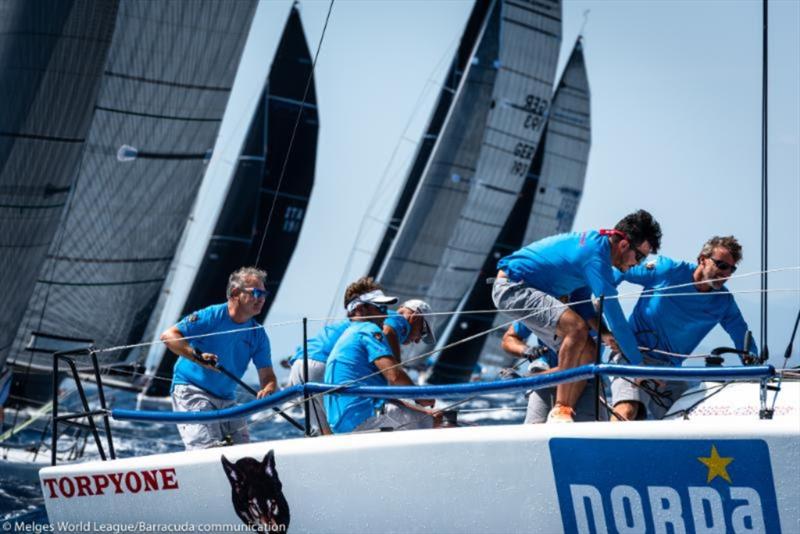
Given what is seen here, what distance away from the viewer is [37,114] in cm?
1024

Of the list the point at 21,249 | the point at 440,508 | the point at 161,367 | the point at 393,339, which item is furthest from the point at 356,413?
the point at 161,367

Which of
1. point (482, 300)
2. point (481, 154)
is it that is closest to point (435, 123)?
point (481, 154)

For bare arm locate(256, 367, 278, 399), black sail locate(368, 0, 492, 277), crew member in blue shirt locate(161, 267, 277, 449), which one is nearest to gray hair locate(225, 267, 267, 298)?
crew member in blue shirt locate(161, 267, 277, 449)

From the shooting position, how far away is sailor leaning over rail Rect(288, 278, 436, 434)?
5.94m

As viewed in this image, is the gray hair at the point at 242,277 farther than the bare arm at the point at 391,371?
Yes

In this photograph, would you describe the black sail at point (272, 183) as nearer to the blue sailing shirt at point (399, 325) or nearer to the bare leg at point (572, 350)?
the blue sailing shirt at point (399, 325)

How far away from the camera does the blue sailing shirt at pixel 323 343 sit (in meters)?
6.65

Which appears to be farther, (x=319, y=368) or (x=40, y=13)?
(x=40, y=13)

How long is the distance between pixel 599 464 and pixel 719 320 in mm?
1700

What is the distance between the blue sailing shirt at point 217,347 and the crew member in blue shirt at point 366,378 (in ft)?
2.67

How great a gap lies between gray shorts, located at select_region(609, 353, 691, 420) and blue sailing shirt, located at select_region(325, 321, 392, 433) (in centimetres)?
101

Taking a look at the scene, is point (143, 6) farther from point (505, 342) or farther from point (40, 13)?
point (505, 342)

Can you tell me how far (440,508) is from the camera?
4.64m

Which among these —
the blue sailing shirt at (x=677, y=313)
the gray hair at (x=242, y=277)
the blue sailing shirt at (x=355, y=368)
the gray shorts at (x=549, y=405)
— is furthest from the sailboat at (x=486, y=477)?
the gray hair at (x=242, y=277)
